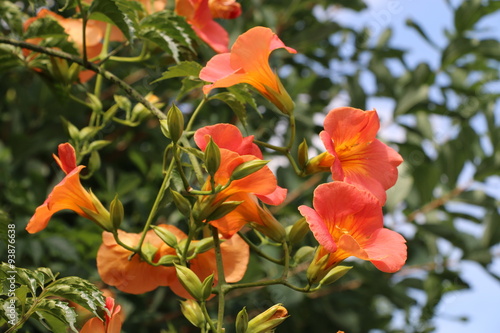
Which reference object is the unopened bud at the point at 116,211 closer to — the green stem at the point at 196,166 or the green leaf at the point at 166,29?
the green stem at the point at 196,166

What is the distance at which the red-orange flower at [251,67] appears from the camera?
109cm

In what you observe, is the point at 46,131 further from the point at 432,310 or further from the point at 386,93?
the point at 432,310

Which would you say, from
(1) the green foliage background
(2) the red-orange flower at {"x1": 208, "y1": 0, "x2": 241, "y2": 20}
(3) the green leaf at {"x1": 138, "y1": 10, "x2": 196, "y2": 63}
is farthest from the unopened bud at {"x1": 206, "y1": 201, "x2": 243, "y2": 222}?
(1) the green foliage background

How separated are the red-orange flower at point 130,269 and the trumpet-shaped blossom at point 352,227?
12.6 inches

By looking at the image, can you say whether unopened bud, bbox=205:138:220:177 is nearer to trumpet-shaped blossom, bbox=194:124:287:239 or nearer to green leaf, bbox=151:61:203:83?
trumpet-shaped blossom, bbox=194:124:287:239

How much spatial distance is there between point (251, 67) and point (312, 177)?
1.53 meters

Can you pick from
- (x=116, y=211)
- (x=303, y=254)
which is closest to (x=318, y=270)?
(x=303, y=254)

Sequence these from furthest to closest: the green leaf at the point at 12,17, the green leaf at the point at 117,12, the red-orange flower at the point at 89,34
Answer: the red-orange flower at the point at 89,34
the green leaf at the point at 12,17
the green leaf at the point at 117,12

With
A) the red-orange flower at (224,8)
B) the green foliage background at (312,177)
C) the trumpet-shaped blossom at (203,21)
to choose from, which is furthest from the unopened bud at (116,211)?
the green foliage background at (312,177)

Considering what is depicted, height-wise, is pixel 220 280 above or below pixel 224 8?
below

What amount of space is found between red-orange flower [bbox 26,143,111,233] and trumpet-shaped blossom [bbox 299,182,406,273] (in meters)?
0.38

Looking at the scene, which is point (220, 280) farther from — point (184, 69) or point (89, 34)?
point (89, 34)

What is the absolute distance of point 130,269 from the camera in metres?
1.19

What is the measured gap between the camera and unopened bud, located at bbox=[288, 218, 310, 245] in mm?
1074
